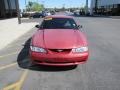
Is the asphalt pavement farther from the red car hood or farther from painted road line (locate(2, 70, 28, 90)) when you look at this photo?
the red car hood

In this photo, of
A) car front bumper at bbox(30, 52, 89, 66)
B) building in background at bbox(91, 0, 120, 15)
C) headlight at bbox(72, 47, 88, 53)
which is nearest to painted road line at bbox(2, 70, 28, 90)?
car front bumper at bbox(30, 52, 89, 66)

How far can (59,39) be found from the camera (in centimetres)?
690

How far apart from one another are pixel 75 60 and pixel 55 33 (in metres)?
1.40

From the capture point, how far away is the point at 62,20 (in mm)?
8609

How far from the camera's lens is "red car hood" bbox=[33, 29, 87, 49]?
6.52 m

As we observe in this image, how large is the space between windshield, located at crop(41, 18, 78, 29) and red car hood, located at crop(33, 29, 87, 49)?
606mm

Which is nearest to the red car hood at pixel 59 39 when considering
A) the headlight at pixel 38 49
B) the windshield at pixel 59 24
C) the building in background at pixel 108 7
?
the headlight at pixel 38 49

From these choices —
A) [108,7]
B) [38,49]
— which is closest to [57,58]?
[38,49]

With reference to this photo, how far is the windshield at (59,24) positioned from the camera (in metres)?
8.34

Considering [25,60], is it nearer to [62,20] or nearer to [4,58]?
[4,58]

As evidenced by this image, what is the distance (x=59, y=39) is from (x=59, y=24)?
1657 mm

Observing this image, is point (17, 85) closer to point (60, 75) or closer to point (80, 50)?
point (60, 75)

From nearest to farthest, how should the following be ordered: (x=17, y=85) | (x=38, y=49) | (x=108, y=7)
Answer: (x=17, y=85) < (x=38, y=49) < (x=108, y=7)

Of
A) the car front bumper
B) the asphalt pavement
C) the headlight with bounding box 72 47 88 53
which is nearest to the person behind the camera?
the asphalt pavement
